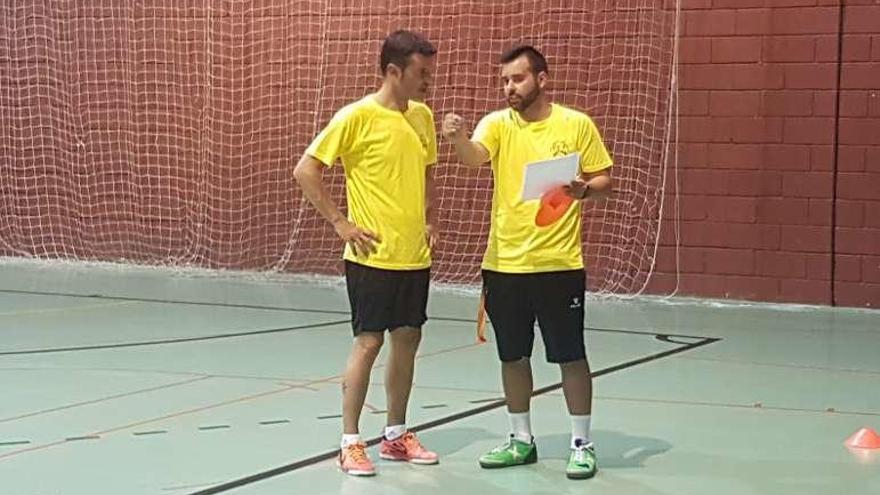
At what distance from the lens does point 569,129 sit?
15.1 ft

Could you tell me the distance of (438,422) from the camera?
539 cm

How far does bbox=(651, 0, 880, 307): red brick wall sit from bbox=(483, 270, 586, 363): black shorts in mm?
5431

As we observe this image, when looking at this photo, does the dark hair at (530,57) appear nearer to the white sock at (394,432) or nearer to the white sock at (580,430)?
the white sock at (580,430)

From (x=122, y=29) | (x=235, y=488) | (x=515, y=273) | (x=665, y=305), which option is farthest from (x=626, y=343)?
(x=122, y=29)

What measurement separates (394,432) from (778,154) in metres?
5.77

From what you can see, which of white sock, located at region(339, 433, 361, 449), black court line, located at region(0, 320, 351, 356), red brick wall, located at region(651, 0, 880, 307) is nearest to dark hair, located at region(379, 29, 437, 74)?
white sock, located at region(339, 433, 361, 449)

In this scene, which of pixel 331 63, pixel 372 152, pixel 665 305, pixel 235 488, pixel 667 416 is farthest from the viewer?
pixel 331 63

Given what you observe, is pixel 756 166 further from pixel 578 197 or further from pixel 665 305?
pixel 578 197

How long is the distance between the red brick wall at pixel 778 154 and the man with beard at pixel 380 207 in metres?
5.65

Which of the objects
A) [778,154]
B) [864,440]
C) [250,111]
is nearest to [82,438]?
[864,440]

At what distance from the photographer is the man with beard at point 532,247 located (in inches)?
179

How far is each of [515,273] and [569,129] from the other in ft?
1.71

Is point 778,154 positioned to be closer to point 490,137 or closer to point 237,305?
point 237,305

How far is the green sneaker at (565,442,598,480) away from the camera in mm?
4457
